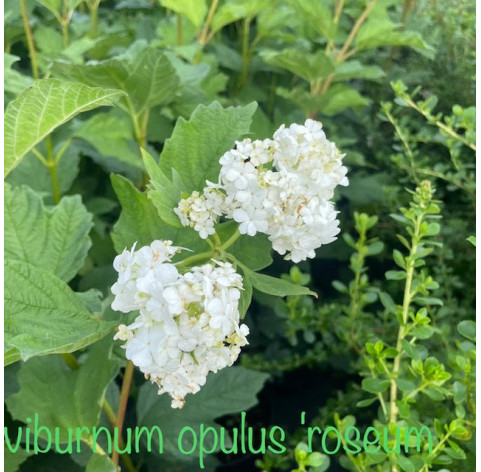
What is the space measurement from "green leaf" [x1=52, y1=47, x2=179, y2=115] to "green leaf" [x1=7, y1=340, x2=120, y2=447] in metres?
0.31

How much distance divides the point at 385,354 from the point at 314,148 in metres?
0.25

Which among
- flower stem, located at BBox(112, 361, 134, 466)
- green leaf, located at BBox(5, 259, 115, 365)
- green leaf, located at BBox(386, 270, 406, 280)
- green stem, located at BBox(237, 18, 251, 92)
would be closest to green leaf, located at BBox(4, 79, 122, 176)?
green leaf, located at BBox(5, 259, 115, 365)

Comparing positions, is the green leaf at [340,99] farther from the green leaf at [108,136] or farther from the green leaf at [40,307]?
the green leaf at [40,307]

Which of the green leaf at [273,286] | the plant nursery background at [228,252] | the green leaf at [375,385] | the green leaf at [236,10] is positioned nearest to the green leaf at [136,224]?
the plant nursery background at [228,252]

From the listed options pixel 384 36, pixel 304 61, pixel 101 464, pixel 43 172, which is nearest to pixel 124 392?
pixel 101 464

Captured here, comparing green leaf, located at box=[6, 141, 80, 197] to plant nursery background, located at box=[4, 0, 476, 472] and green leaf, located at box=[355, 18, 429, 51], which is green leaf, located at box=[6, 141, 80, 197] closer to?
plant nursery background, located at box=[4, 0, 476, 472]

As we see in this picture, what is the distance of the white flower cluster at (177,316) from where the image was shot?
15.9 inches

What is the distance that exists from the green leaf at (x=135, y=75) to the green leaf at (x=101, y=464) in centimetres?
40

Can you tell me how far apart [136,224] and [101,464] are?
233 millimetres

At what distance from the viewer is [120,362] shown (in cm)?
62

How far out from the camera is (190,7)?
0.91 m

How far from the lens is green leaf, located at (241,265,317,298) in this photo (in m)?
0.46

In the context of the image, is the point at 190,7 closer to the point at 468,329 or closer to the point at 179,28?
the point at 179,28

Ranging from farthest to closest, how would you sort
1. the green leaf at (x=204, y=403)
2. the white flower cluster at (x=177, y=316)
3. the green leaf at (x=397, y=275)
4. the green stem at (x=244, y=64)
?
the green stem at (x=244, y=64) < the green leaf at (x=204, y=403) < the green leaf at (x=397, y=275) < the white flower cluster at (x=177, y=316)
